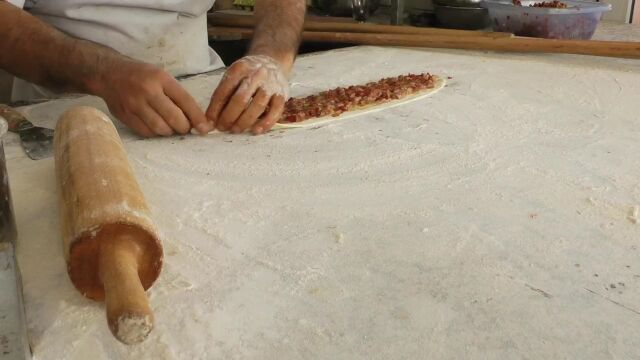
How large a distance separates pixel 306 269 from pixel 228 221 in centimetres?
20

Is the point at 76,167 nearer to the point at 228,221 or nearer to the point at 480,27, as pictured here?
the point at 228,221

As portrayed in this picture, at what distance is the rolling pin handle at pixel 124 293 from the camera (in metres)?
0.61

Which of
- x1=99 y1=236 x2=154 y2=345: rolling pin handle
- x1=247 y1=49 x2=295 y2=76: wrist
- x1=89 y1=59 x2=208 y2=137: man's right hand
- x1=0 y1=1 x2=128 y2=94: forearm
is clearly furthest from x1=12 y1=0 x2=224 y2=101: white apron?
x1=99 y1=236 x2=154 y2=345: rolling pin handle

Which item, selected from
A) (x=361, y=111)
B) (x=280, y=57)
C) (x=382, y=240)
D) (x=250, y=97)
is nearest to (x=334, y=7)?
(x=280, y=57)

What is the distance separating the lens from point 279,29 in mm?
1926

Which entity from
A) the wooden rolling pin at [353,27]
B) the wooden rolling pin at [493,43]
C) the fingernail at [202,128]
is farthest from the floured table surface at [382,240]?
the wooden rolling pin at [353,27]

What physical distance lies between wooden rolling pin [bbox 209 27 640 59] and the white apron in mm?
587

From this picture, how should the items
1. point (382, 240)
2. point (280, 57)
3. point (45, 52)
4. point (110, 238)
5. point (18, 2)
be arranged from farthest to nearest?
1. point (280, 57)
2. point (18, 2)
3. point (45, 52)
4. point (382, 240)
5. point (110, 238)

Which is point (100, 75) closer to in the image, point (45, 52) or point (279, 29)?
point (45, 52)

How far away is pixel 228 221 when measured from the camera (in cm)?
104

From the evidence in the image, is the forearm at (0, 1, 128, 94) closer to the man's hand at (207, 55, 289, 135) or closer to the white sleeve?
the white sleeve

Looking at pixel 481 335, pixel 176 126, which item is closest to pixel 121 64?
pixel 176 126

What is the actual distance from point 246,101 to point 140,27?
596mm

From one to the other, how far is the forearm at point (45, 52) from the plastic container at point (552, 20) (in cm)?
159
